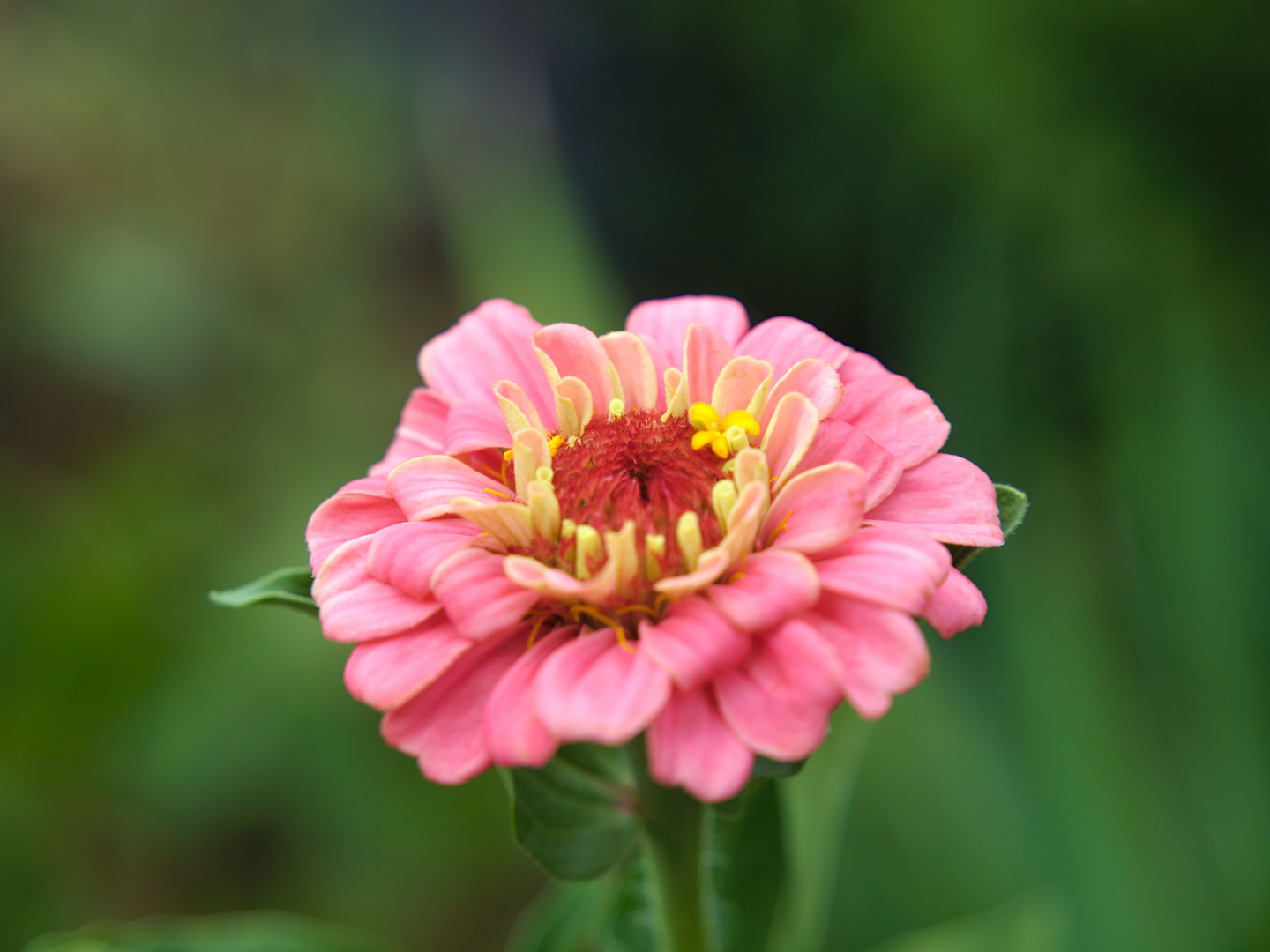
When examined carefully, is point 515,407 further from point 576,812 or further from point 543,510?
point 576,812

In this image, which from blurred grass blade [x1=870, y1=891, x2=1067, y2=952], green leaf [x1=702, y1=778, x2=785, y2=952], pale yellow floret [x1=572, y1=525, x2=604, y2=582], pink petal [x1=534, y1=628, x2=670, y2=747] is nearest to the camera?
pink petal [x1=534, y1=628, x2=670, y2=747]

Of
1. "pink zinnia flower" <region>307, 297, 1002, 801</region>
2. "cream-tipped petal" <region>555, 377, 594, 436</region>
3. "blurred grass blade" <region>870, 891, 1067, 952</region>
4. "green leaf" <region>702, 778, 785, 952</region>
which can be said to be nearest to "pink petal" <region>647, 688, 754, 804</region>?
"pink zinnia flower" <region>307, 297, 1002, 801</region>

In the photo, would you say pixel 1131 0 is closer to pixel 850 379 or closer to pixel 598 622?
pixel 850 379

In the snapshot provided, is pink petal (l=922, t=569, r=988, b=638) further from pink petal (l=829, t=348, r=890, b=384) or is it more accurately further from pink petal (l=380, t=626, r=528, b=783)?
pink petal (l=380, t=626, r=528, b=783)

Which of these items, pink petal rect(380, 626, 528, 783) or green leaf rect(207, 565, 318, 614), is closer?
pink petal rect(380, 626, 528, 783)

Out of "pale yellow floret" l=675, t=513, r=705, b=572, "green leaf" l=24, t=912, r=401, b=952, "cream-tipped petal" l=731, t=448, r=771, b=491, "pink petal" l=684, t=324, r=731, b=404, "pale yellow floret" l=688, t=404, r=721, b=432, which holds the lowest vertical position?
"green leaf" l=24, t=912, r=401, b=952

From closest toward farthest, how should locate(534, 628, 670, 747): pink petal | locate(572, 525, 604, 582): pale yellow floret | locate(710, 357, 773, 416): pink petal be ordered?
locate(534, 628, 670, 747): pink petal < locate(572, 525, 604, 582): pale yellow floret < locate(710, 357, 773, 416): pink petal
